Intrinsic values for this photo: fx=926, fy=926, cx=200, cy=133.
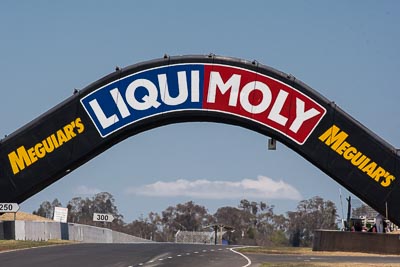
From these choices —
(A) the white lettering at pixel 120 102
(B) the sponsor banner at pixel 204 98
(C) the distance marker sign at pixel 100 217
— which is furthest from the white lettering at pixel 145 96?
(C) the distance marker sign at pixel 100 217

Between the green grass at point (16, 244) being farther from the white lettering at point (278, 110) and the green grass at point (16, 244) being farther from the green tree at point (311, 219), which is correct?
the green tree at point (311, 219)

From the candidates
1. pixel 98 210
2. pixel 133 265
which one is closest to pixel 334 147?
pixel 133 265

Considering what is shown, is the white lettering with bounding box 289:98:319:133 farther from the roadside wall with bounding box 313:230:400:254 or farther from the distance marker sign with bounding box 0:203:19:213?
the distance marker sign with bounding box 0:203:19:213

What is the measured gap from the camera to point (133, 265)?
3503 centimetres

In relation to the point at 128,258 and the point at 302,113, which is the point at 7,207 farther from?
the point at 302,113

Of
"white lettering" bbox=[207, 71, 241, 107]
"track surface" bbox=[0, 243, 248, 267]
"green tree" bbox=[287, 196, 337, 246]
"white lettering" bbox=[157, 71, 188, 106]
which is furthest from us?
"green tree" bbox=[287, 196, 337, 246]

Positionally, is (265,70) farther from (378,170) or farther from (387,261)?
(387,261)

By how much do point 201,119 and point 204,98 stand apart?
58.4 inches

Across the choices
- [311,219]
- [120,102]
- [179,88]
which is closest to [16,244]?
[120,102]

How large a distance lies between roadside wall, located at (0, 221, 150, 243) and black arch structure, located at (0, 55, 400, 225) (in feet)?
20.5

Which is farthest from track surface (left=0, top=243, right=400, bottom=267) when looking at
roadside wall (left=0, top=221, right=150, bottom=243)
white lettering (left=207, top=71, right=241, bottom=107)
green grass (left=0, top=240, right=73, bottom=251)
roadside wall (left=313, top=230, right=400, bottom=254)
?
white lettering (left=207, top=71, right=241, bottom=107)

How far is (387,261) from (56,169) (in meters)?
16.9

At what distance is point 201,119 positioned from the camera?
47031 mm

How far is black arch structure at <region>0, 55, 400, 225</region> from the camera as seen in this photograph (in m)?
45.3
